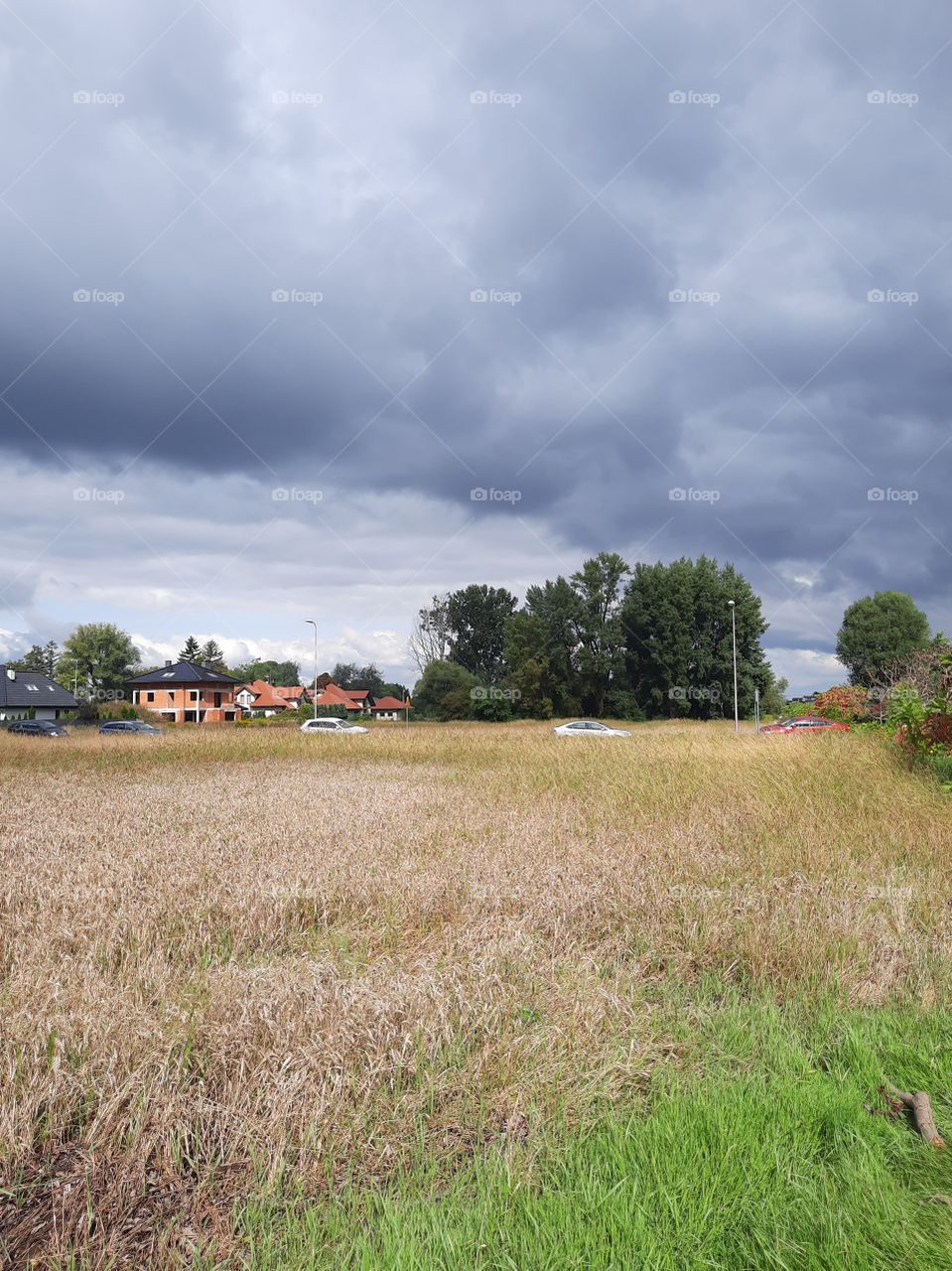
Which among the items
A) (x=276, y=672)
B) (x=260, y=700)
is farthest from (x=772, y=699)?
(x=276, y=672)

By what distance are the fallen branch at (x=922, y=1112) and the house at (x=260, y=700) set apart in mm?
113551

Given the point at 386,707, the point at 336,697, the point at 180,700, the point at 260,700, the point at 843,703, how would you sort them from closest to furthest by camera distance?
the point at 843,703, the point at 180,700, the point at 386,707, the point at 336,697, the point at 260,700

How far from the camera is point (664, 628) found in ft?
226

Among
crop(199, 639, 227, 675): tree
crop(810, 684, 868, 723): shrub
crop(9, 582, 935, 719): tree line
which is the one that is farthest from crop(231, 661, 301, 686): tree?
crop(810, 684, 868, 723): shrub

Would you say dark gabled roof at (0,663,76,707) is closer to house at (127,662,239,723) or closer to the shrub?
house at (127,662,239,723)

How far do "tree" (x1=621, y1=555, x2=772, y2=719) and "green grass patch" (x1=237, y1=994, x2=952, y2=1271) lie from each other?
65.6 meters

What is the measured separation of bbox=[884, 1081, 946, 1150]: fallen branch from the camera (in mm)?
3049

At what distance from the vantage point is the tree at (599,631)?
69375mm

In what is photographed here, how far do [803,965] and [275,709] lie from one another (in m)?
123

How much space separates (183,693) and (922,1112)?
8938cm

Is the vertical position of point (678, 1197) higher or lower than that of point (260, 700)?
higher

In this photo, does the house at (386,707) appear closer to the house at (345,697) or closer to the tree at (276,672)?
the house at (345,697)

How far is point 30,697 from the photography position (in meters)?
79.0

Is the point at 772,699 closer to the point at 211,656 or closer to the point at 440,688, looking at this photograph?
the point at 440,688
